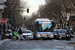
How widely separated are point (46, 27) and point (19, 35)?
4.01 m

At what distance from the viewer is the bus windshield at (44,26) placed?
3031 centimetres

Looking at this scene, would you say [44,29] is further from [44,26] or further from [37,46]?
[37,46]

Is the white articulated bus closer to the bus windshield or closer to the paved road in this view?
the bus windshield

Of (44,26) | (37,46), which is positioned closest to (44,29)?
(44,26)

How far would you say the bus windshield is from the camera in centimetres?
3031

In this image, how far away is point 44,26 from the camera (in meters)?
30.6

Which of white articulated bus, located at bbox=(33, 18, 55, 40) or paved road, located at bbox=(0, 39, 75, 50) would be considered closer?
paved road, located at bbox=(0, 39, 75, 50)

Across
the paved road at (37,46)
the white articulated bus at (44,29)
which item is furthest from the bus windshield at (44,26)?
the paved road at (37,46)

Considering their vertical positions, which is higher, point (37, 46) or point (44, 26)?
point (44, 26)

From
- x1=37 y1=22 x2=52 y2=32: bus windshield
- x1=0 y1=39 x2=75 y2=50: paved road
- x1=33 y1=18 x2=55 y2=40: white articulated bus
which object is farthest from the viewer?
x1=37 y1=22 x2=52 y2=32: bus windshield

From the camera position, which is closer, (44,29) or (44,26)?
(44,29)

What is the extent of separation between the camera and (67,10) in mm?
54594

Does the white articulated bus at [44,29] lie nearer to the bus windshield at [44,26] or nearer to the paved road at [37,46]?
the bus windshield at [44,26]

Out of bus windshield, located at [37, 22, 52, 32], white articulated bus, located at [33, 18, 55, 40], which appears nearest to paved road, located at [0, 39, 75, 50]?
white articulated bus, located at [33, 18, 55, 40]
